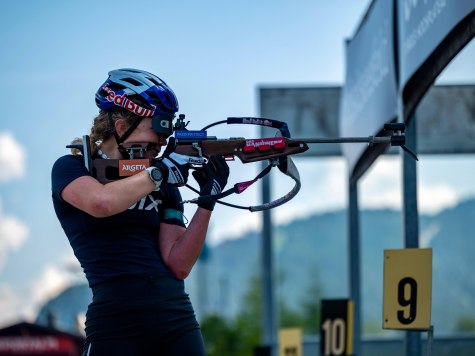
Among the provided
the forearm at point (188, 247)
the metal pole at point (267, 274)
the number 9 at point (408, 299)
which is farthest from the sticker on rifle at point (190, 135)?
the metal pole at point (267, 274)

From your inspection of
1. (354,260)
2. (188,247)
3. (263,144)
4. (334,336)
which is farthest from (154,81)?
(354,260)

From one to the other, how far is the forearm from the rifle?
0.08 meters

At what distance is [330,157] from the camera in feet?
51.2

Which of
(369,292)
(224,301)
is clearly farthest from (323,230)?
(224,301)

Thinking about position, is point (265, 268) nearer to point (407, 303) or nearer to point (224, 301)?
point (407, 303)

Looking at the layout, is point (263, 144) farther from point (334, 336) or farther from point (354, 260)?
point (354, 260)

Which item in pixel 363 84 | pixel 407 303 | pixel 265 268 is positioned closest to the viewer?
pixel 407 303

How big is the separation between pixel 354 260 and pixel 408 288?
6175 millimetres

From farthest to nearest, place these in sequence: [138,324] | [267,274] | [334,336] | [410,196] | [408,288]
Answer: [267,274]
[334,336]
[410,196]
[408,288]
[138,324]

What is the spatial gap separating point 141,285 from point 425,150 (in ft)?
33.8

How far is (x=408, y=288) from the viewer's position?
704 cm

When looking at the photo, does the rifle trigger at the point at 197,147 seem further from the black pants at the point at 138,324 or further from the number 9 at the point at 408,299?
the number 9 at the point at 408,299

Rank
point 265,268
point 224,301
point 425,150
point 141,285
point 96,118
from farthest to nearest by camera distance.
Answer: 1. point 224,301
2. point 265,268
3. point 425,150
4. point 96,118
5. point 141,285

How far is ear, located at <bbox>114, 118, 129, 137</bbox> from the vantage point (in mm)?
5204
